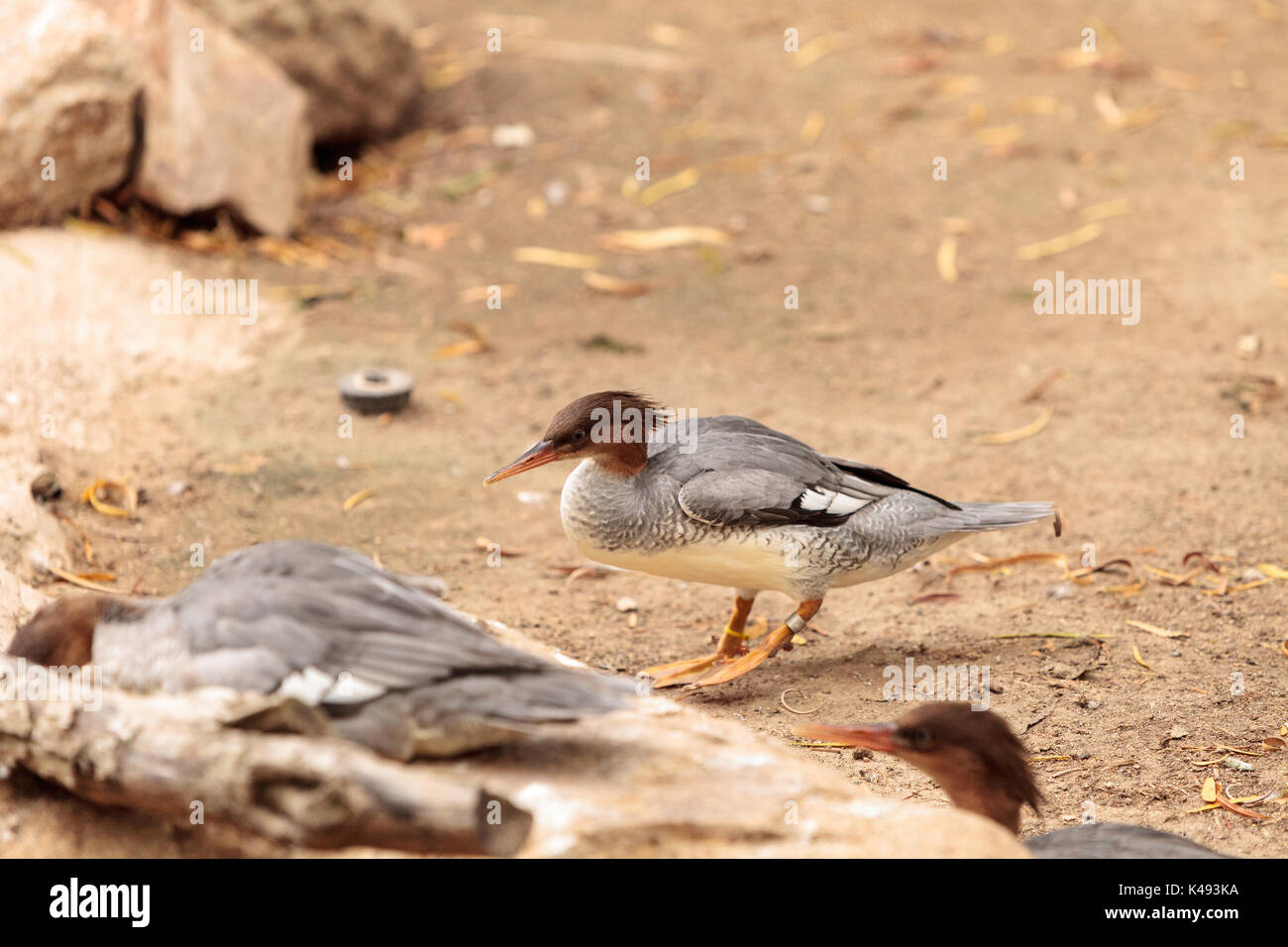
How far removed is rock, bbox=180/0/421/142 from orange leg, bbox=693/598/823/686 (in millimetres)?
6060

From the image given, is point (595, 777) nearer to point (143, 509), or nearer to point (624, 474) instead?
point (624, 474)

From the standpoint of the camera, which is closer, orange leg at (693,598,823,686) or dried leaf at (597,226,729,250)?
orange leg at (693,598,823,686)

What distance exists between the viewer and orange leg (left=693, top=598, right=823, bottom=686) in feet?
14.6

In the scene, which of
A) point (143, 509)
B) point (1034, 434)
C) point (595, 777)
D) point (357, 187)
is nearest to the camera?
point (595, 777)

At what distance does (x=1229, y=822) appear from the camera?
3.56 m

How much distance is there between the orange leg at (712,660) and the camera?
4.52m

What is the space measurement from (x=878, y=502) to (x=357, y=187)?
557cm

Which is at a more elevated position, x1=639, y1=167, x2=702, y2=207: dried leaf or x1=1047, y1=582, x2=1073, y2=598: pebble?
x1=639, y1=167, x2=702, y2=207: dried leaf

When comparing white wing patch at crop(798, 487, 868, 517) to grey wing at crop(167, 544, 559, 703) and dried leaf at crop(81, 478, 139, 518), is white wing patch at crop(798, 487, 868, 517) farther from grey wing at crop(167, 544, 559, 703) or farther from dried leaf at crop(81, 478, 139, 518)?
dried leaf at crop(81, 478, 139, 518)

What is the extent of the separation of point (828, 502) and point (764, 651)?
1.91 feet

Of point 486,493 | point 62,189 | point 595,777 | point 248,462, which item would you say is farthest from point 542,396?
point 595,777

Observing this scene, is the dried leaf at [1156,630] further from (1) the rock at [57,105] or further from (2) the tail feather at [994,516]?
(1) the rock at [57,105]

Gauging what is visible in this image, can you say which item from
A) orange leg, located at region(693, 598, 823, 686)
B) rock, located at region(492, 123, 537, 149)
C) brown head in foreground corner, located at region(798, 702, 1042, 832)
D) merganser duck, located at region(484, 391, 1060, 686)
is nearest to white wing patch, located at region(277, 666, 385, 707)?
brown head in foreground corner, located at region(798, 702, 1042, 832)

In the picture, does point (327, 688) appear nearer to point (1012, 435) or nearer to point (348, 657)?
point (348, 657)
